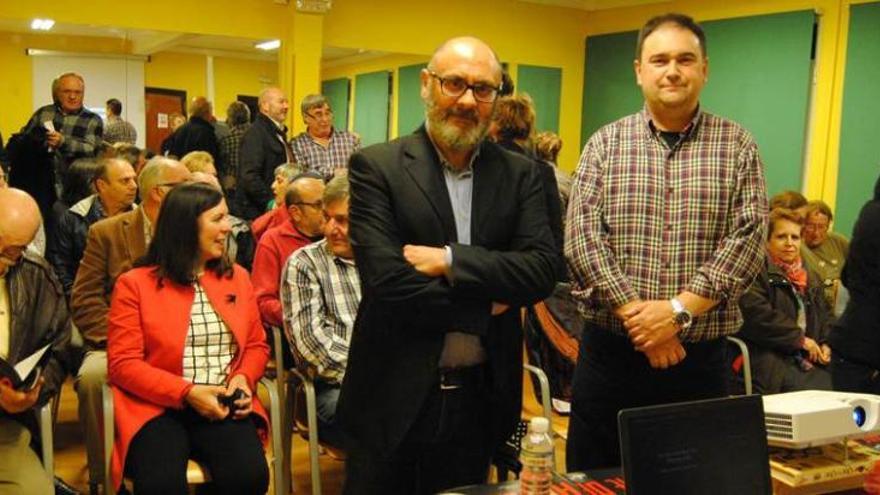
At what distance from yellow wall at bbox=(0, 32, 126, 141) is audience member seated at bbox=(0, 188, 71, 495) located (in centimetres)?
382

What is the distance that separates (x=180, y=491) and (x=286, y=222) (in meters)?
1.37

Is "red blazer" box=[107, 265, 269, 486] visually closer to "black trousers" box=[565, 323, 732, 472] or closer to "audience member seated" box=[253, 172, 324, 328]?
"audience member seated" box=[253, 172, 324, 328]

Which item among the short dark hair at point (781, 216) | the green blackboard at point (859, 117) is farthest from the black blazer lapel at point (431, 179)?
the green blackboard at point (859, 117)

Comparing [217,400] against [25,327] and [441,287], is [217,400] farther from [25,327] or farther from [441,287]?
[441,287]

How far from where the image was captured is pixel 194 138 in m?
5.75

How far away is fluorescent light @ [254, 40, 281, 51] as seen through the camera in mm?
6395

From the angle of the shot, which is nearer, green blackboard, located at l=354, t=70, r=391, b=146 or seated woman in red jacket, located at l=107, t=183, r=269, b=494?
seated woman in red jacket, located at l=107, t=183, r=269, b=494

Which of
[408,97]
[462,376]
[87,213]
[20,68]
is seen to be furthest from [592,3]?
[462,376]

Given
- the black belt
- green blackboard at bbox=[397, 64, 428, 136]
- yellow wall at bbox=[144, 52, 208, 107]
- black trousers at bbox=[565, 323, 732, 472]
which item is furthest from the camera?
green blackboard at bbox=[397, 64, 428, 136]

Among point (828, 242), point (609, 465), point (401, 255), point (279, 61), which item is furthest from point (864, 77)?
point (401, 255)

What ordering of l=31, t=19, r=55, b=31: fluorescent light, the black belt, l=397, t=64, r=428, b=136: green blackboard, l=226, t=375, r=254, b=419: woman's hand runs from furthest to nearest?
l=397, t=64, r=428, b=136: green blackboard < l=31, t=19, r=55, b=31: fluorescent light < l=226, t=375, r=254, b=419: woman's hand < the black belt

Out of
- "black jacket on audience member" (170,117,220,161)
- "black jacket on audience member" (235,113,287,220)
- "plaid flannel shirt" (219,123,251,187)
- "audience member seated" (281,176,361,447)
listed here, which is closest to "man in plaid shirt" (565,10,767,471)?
"audience member seated" (281,176,361,447)

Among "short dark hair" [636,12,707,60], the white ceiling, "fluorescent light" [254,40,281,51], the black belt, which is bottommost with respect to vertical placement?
the black belt

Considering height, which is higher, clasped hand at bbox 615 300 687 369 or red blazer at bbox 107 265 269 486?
clasped hand at bbox 615 300 687 369
